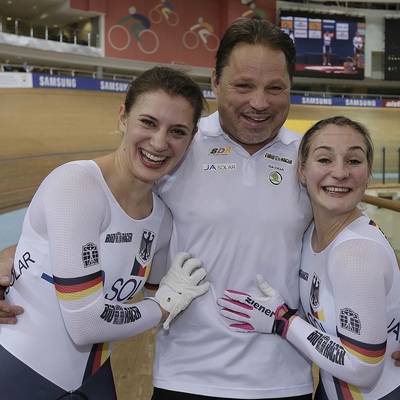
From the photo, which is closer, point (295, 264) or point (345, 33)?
point (295, 264)

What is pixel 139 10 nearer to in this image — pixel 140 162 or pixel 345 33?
pixel 345 33

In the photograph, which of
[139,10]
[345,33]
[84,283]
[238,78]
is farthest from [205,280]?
[345,33]

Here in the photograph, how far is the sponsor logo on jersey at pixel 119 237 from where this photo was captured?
1.46m

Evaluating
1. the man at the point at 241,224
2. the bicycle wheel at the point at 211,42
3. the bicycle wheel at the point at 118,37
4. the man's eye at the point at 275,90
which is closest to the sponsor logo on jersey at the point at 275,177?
the man at the point at 241,224

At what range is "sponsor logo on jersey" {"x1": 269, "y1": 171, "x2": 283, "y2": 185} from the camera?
162cm

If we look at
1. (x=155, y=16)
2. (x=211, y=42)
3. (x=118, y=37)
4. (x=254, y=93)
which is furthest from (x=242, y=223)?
(x=211, y=42)

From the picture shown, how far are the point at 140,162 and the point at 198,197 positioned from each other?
250 mm

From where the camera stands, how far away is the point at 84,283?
1354 millimetres

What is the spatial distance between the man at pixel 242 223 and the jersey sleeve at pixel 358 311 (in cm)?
26

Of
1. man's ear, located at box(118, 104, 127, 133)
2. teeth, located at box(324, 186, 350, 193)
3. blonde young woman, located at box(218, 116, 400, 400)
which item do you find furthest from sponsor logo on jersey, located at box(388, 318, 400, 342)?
man's ear, located at box(118, 104, 127, 133)

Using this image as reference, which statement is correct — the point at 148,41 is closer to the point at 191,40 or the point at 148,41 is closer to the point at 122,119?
the point at 191,40

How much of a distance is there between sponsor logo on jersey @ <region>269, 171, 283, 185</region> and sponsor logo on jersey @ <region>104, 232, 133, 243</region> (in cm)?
51

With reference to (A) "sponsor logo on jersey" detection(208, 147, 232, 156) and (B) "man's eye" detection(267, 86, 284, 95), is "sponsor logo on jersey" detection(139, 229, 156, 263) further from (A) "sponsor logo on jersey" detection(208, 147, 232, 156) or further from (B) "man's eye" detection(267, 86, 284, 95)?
(B) "man's eye" detection(267, 86, 284, 95)

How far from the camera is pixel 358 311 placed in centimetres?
130
